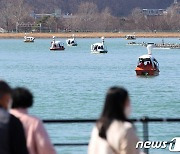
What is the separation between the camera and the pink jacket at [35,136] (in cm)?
599

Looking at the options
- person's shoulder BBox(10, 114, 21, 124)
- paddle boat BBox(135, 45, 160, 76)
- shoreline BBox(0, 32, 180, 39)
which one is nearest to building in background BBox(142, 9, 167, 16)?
shoreline BBox(0, 32, 180, 39)

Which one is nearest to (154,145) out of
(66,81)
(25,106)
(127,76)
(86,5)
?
(25,106)

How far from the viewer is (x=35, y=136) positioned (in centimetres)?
603

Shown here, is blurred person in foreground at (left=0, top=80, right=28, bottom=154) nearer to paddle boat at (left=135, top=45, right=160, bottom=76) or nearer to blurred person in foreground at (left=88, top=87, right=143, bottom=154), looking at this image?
blurred person in foreground at (left=88, top=87, right=143, bottom=154)

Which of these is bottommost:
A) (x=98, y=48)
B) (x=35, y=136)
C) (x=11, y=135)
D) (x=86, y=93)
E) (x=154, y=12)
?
(x=154, y=12)

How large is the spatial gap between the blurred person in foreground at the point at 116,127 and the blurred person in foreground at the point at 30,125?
38 centimetres

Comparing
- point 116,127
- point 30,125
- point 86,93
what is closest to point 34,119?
point 30,125

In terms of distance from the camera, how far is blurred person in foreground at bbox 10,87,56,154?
5992 millimetres

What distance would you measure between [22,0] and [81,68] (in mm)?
126613

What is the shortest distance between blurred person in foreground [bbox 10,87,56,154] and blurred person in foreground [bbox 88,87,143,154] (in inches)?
15.0

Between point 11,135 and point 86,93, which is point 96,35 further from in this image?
point 11,135

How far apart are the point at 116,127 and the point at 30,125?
64cm

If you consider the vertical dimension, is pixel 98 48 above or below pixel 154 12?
above

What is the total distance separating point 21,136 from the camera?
5.54 metres
